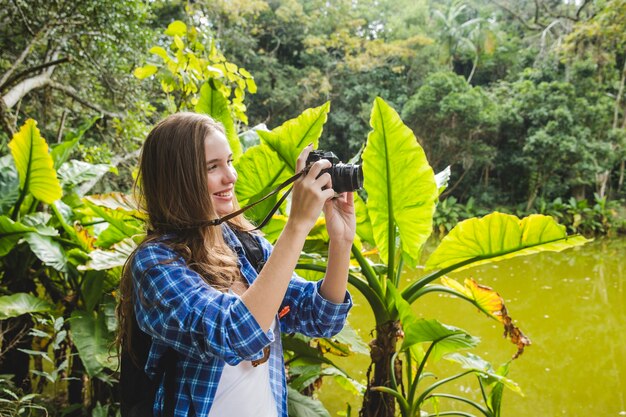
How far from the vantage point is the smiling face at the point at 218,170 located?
839 millimetres

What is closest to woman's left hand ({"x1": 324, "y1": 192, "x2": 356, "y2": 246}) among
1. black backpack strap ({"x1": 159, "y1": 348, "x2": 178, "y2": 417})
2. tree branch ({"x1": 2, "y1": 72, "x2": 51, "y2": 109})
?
black backpack strap ({"x1": 159, "y1": 348, "x2": 178, "y2": 417})

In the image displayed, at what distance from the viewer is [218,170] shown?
33.6 inches

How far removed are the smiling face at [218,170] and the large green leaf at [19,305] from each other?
1134 millimetres

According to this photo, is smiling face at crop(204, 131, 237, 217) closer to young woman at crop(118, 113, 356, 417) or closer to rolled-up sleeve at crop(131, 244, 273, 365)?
young woman at crop(118, 113, 356, 417)

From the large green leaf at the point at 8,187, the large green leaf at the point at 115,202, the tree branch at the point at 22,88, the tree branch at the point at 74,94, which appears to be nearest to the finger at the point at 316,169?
the large green leaf at the point at 115,202

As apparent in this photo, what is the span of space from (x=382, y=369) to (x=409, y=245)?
0.40m

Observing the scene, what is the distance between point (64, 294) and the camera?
6.46 feet

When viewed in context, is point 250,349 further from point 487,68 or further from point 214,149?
point 487,68

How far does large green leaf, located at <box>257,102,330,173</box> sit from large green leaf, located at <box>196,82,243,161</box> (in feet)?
0.82

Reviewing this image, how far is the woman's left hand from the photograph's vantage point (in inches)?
35.7

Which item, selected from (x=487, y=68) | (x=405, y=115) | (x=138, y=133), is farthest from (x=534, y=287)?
(x=487, y=68)

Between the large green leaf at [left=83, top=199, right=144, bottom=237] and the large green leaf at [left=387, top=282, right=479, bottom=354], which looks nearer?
the large green leaf at [left=387, top=282, right=479, bottom=354]

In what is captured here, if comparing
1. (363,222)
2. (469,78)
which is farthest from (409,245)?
(469,78)

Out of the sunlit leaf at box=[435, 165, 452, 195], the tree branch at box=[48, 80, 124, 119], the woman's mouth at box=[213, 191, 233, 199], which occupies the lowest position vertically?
the woman's mouth at box=[213, 191, 233, 199]
